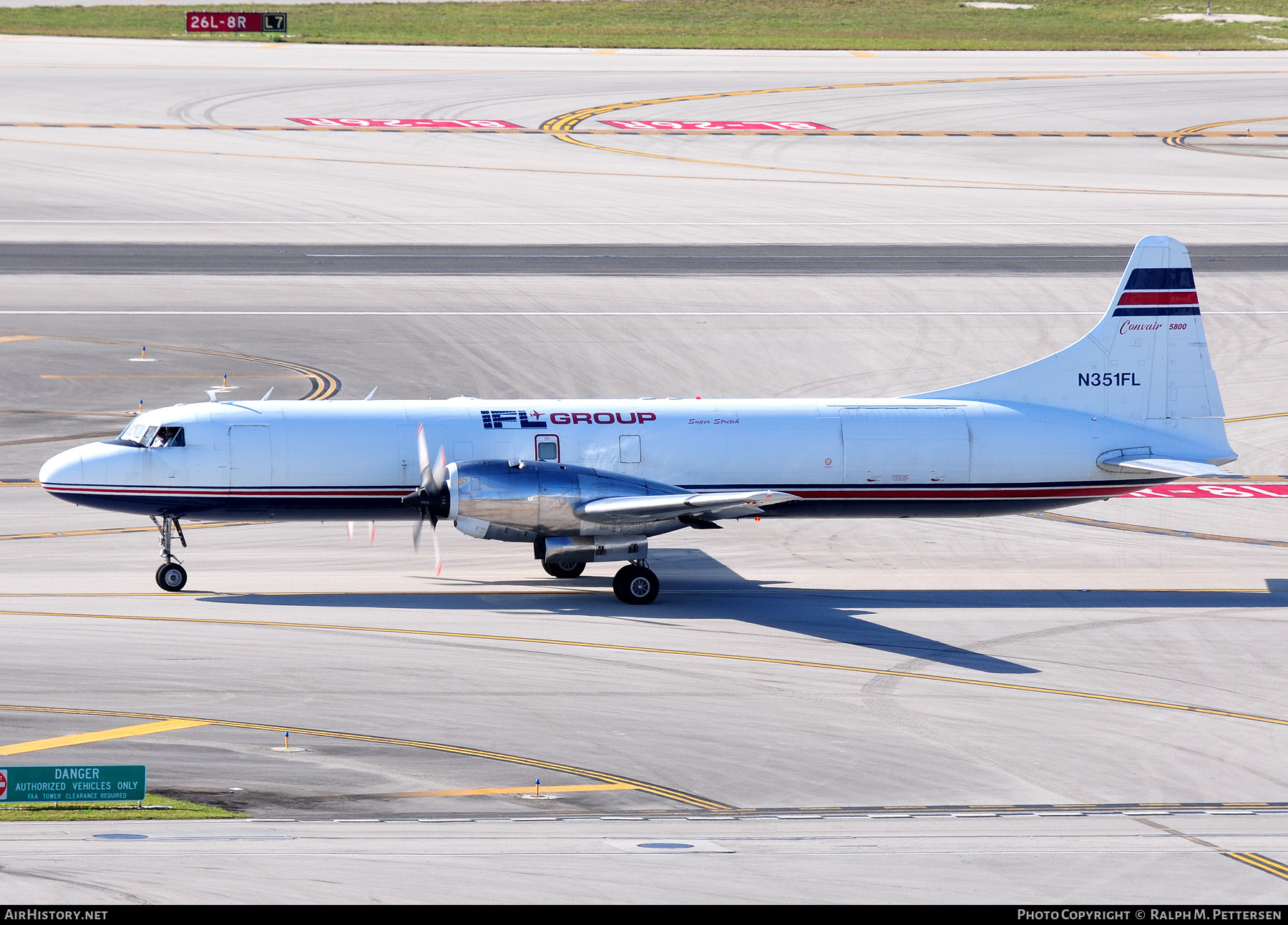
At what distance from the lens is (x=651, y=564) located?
117 feet

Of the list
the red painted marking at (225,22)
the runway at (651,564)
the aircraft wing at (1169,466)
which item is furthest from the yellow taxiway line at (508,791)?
the red painted marking at (225,22)

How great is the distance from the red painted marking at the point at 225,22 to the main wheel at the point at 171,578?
294ft

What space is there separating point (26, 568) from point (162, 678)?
9.75 metres

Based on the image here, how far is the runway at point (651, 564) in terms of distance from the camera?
61.3 ft

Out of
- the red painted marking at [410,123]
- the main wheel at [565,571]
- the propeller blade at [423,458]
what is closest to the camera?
the propeller blade at [423,458]

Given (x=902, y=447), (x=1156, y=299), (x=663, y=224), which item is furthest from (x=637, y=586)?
(x=663, y=224)

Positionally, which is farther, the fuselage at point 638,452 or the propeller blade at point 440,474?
the fuselage at point 638,452

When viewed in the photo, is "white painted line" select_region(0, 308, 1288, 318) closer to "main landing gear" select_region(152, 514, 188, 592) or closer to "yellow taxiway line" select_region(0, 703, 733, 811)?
"main landing gear" select_region(152, 514, 188, 592)

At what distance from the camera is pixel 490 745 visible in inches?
889

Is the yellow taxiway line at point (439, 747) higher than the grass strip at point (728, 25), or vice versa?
the grass strip at point (728, 25)

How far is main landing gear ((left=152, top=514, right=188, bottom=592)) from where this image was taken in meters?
31.7

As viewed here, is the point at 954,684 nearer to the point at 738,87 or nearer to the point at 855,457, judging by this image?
the point at 855,457

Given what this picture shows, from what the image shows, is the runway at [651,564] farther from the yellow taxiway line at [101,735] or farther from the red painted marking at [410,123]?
the red painted marking at [410,123]

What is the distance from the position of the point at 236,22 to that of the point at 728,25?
38.5 m
